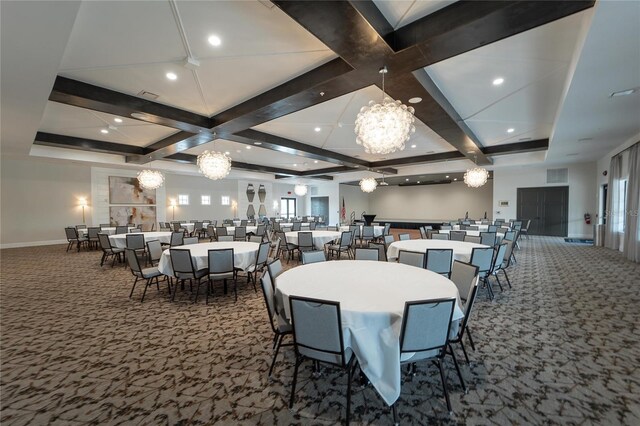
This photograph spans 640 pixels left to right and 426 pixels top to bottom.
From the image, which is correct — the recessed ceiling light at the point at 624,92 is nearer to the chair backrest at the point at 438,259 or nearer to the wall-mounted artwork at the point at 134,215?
the chair backrest at the point at 438,259

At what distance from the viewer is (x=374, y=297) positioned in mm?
2219

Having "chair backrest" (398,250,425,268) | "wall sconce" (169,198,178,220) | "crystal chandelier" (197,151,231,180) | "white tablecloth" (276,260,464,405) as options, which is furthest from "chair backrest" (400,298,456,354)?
"wall sconce" (169,198,178,220)

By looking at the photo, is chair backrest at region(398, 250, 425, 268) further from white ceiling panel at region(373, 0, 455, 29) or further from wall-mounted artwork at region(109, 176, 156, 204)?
wall-mounted artwork at region(109, 176, 156, 204)

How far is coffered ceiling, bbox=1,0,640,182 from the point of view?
9.11ft

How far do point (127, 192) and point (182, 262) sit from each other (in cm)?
1127

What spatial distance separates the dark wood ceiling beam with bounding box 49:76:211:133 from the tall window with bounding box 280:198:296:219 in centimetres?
1340

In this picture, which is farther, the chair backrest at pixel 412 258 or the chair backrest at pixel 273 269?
the chair backrest at pixel 412 258

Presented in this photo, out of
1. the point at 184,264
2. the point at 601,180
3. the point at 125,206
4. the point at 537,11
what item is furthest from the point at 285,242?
the point at 601,180

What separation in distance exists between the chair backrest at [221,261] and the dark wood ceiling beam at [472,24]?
377cm

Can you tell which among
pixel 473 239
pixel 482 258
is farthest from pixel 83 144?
pixel 473 239

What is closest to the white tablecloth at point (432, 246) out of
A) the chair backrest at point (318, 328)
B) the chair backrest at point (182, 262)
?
the chair backrest at point (318, 328)

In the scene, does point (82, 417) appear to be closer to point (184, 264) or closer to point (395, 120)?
point (184, 264)

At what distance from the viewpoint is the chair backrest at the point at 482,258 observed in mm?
4070

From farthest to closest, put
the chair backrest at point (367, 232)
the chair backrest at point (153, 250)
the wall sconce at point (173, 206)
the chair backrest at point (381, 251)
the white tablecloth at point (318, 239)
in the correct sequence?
1. the wall sconce at point (173, 206)
2. the chair backrest at point (367, 232)
3. the white tablecloth at point (318, 239)
4. the chair backrest at point (153, 250)
5. the chair backrest at point (381, 251)
